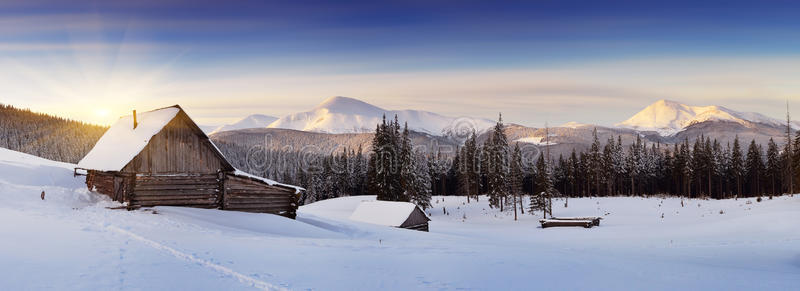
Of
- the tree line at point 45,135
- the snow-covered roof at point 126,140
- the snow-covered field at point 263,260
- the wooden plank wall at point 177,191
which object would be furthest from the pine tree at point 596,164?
the tree line at point 45,135

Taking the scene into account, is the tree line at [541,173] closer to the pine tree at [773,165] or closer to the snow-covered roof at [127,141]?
the pine tree at [773,165]

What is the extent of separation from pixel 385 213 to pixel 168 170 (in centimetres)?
2112

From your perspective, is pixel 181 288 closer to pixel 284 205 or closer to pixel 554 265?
pixel 554 265

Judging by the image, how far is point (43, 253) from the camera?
1184 cm

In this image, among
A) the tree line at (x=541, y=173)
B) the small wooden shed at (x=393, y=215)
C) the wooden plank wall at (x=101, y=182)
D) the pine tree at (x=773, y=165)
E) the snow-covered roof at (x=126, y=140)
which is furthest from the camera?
the pine tree at (x=773, y=165)

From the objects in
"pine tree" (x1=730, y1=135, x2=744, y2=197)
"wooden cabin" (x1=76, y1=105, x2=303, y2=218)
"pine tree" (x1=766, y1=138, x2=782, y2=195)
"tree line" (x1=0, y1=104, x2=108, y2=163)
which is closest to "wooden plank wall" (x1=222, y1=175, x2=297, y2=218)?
"wooden cabin" (x1=76, y1=105, x2=303, y2=218)

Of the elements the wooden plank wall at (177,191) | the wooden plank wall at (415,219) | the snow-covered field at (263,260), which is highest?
the wooden plank wall at (177,191)

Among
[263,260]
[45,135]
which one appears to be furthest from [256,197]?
[45,135]

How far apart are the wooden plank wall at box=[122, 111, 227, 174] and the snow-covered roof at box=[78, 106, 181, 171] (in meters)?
0.33

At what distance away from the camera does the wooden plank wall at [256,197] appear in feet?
87.2

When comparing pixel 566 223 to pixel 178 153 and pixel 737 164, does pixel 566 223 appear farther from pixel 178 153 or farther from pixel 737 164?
pixel 737 164

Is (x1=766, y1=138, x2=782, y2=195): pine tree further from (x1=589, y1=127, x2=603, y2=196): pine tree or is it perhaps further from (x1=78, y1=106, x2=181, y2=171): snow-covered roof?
(x1=78, y1=106, x2=181, y2=171): snow-covered roof

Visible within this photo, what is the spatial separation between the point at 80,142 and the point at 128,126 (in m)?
137

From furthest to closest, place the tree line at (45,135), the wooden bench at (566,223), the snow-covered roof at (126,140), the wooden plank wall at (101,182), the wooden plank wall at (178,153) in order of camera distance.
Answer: the tree line at (45,135) < the wooden bench at (566,223) < the wooden plank wall at (101,182) < the wooden plank wall at (178,153) < the snow-covered roof at (126,140)
